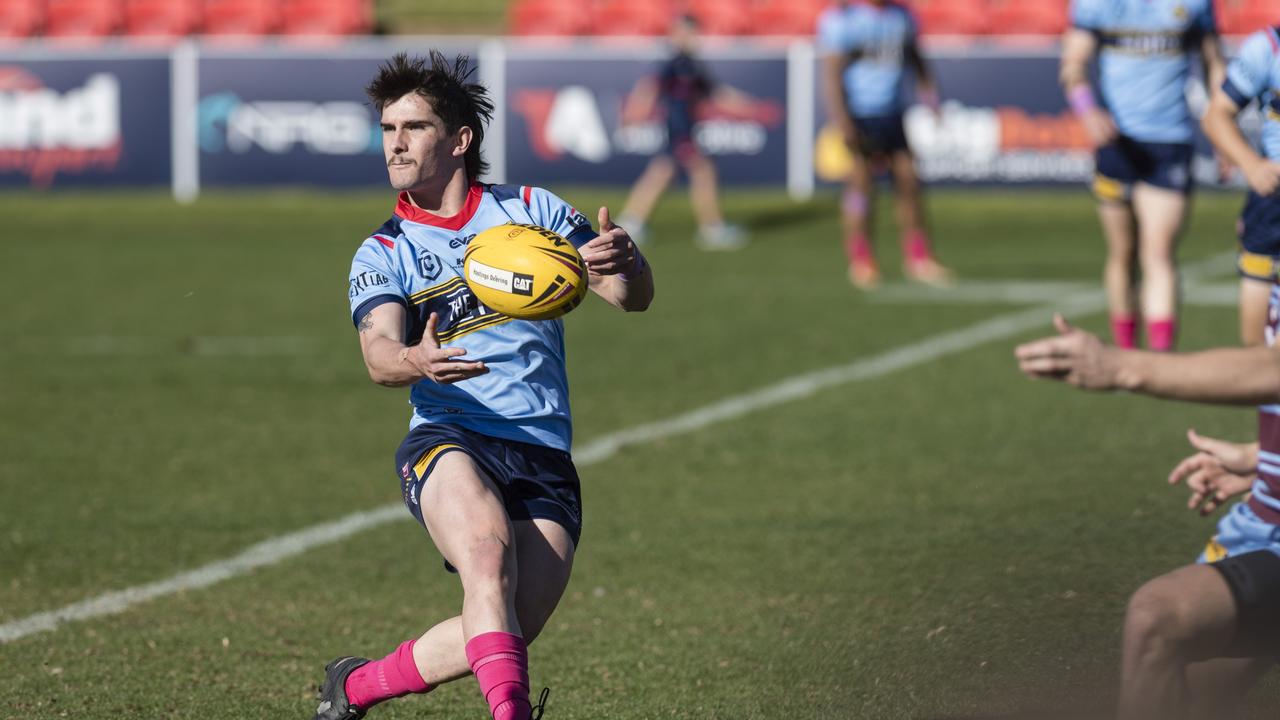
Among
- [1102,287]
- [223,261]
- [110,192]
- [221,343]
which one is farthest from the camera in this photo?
[110,192]

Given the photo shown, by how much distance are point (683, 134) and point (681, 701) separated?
14295 mm

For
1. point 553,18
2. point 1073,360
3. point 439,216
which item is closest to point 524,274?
point 439,216

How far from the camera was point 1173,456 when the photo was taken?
8.33 meters

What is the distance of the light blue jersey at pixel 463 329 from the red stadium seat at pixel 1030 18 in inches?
815

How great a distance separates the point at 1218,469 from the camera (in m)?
4.38

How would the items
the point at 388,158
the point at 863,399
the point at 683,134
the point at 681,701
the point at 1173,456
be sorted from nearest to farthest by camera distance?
the point at 388,158 < the point at 681,701 < the point at 1173,456 < the point at 863,399 < the point at 683,134

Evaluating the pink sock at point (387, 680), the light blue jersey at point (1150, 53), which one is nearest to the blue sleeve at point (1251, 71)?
the light blue jersey at point (1150, 53)

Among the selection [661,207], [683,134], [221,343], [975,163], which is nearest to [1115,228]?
[221,343]

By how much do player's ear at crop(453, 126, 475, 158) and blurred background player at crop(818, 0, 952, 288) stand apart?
418 inches

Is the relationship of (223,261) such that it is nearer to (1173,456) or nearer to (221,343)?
(221,343)

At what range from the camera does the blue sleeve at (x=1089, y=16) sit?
10.4 metres

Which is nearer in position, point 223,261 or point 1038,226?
point 223,261

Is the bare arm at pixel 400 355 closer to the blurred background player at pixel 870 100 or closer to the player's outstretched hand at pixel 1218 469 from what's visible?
the player's outstretched hand at pixel 1218 469

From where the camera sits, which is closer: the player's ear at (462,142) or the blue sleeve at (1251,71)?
the player's ear at (462,142)
